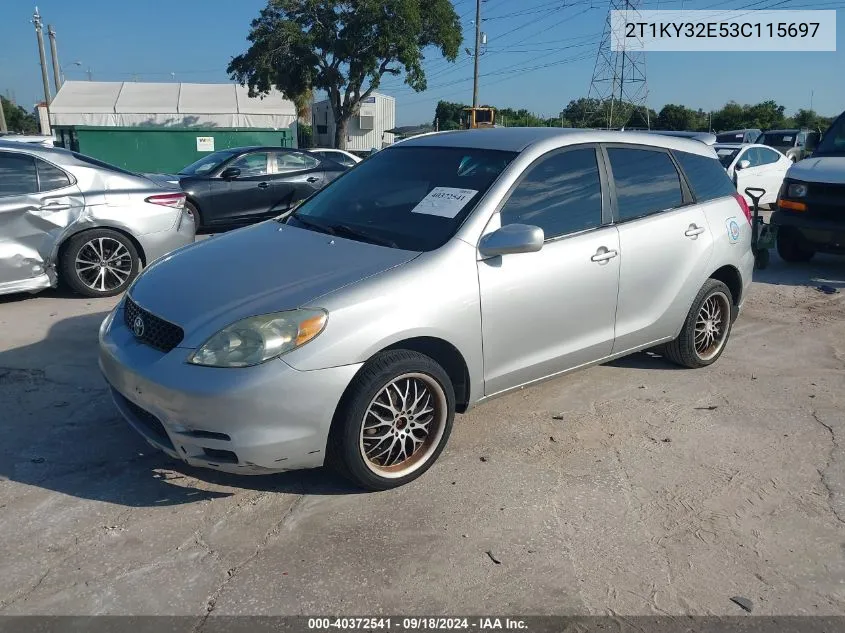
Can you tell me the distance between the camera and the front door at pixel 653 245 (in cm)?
446

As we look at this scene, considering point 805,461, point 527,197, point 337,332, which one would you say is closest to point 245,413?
point 337,332

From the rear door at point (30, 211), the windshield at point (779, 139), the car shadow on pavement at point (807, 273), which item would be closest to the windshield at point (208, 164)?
the rear door at point (30, 211)

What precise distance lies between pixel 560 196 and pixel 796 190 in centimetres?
606

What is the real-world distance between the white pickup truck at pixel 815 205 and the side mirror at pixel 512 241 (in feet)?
20.8

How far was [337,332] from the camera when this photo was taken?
10.3ft

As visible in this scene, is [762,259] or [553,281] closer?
[553,281]

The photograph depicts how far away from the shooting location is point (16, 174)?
21.6ft

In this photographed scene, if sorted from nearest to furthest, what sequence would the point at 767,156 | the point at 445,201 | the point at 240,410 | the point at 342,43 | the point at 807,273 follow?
the point at 240,410 < the point at 445,201 < the point at 807,273 < the point at 767,156 < the point at 342,43

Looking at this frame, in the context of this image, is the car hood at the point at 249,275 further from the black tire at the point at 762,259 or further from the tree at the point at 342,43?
the tree at the point at 342,43

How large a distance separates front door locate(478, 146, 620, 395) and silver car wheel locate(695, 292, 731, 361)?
1167 millimetres

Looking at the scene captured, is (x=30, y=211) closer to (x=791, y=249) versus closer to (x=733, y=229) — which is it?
(x=733, y=229)

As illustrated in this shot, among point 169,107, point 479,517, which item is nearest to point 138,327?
point 479,517

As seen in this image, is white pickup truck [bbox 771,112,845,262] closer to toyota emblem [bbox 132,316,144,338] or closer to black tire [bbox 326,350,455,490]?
black tire [bbox 326,350,455,490]

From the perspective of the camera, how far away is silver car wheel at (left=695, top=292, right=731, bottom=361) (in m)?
5.21
